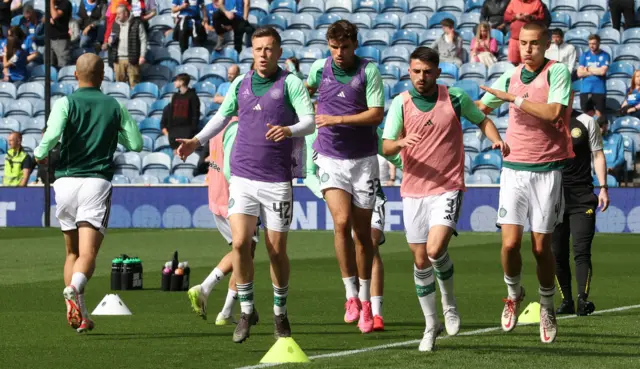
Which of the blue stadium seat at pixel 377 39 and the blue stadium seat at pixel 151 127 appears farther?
the blue stadium seat at pixel 377 39

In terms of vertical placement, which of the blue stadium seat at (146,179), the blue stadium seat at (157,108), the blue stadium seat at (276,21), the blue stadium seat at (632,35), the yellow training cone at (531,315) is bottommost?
the blue stadium seat at (146,179)

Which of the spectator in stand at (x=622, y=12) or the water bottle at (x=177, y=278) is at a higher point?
the spectator in stand at (x=622, y=12)

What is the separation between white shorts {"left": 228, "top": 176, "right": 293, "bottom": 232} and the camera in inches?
370

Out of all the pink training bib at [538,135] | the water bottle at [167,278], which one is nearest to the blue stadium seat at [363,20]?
the water bottle at [167,278]

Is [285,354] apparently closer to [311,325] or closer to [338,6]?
[311,325]

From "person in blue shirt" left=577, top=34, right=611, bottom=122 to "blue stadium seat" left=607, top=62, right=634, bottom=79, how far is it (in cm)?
135

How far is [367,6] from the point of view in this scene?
31.2m

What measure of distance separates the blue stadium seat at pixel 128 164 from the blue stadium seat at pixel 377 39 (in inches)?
229

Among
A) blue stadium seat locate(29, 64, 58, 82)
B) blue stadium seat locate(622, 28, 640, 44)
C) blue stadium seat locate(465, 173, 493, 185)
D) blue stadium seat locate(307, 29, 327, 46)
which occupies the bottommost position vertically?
blue stadium seat locate(465, 173, 493, 185)

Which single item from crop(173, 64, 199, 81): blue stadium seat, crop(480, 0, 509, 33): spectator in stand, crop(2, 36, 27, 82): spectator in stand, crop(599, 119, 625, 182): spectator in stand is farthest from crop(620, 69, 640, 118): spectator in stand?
crop(2, 36, 27, 82): spectator in stand

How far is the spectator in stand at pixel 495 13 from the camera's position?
2828cm

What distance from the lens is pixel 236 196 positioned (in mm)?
9477

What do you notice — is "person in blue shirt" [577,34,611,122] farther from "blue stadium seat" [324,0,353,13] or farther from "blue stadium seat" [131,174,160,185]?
"blue stadium seat" [131,174,160,185]

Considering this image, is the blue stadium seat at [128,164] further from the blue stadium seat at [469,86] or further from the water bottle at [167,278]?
the water bottle at [167,278]
